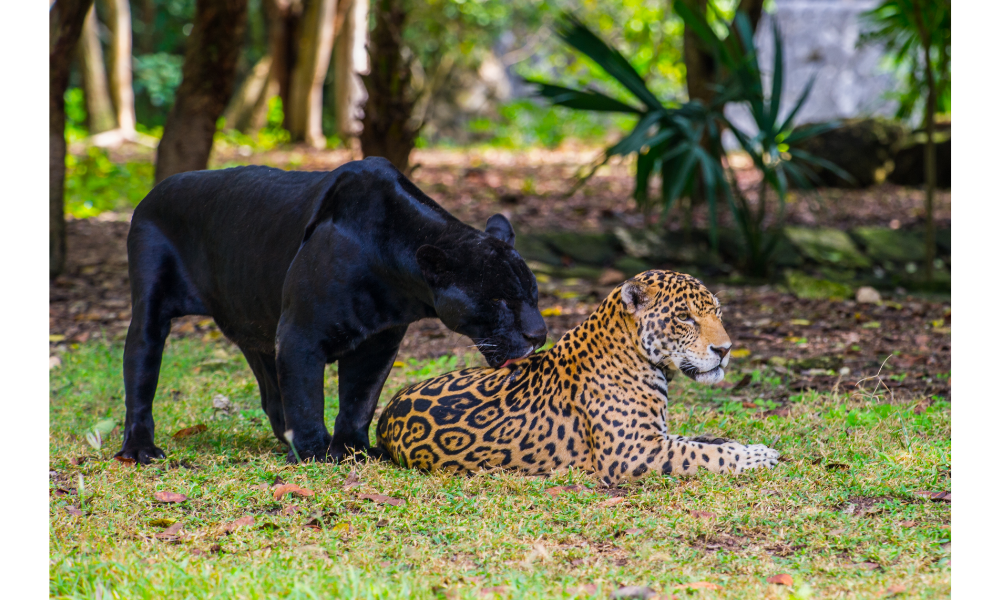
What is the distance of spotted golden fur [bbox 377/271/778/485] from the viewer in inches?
163

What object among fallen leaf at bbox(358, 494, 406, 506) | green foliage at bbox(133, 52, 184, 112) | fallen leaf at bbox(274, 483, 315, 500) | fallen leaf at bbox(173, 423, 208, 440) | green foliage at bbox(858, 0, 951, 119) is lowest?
fallen leaf at bbox(173, 423, 208, 440)

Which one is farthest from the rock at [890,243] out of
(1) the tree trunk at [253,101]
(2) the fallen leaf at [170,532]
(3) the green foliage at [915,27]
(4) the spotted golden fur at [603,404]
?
(1) the tree trunk at [253,101]

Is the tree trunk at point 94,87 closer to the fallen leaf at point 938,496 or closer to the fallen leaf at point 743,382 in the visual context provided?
the fallen leaf at point 743,382

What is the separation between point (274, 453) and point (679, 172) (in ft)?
18.0

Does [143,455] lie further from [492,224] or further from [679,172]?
[679,172]

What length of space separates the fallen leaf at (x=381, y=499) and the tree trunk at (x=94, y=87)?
54.7ft

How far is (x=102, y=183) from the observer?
14.7 metres

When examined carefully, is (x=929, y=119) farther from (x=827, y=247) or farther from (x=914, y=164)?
(x=914, y=164)

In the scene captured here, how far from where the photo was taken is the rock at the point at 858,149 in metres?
14.7

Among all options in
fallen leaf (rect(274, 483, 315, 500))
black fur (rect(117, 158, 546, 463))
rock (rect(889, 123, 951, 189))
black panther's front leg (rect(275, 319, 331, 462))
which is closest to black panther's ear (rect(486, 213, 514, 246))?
black fur (rect(117, 158, 546, 463))

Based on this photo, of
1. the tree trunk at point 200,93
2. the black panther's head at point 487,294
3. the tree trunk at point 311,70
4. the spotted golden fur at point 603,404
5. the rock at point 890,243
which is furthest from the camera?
the tree trunk at point 311,70

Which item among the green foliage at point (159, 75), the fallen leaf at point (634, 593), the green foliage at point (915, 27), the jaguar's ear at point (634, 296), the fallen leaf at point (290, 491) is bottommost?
the fallen leaf at point (290, 491)

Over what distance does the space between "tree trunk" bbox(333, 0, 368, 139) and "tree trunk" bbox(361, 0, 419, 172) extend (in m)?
9.50

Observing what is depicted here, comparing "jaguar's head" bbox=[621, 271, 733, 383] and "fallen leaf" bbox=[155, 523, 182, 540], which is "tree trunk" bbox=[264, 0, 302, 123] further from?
"fallen leaf" bbox=[155, 523, 182, 540]
